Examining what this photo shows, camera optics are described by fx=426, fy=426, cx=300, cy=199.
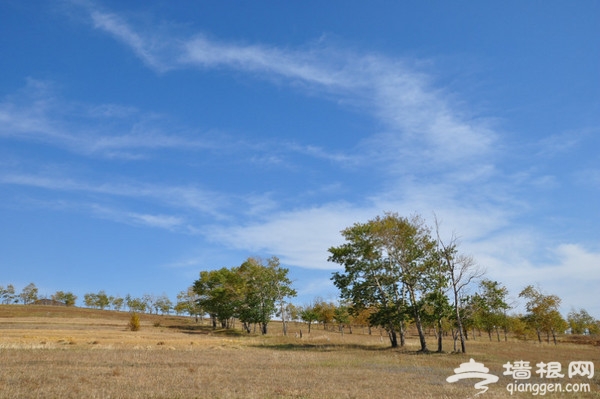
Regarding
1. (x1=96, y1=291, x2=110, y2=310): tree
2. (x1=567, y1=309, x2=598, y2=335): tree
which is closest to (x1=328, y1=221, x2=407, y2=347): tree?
(x1=567, y1=309, x2=598, y2=335): tree

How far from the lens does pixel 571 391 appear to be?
19188mm

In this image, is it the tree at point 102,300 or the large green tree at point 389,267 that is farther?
the tree at point 102,300

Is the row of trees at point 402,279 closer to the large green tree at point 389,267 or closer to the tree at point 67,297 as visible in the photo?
the large green tree at point 389,267

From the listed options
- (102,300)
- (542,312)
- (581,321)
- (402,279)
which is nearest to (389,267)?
(402,279)

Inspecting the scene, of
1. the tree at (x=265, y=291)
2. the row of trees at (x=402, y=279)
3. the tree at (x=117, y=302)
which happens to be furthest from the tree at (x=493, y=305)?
the tree at (x=117, y=302)

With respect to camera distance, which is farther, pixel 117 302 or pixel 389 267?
pixel 117 302

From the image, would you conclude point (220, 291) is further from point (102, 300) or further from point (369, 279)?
point (102, 300)

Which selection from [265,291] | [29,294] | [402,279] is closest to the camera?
[402,279]

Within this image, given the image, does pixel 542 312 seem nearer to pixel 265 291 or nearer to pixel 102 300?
pixel 265 291

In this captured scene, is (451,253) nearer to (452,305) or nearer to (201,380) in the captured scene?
(452,305)

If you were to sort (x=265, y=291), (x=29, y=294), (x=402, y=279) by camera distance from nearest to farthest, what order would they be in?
1. (x=402, y=279)
2. (x=265, y=291)
3. (x=29, y=294)

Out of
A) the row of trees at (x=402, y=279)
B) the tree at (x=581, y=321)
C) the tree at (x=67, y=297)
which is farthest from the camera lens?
the tree at (x=67, y=297)

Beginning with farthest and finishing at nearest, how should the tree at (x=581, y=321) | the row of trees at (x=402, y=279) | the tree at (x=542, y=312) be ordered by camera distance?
the tree at (x=581, y=321), the tree at (x=542, y=312), the row of trees at (x=402, y=279)

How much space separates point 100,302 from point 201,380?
602ft
